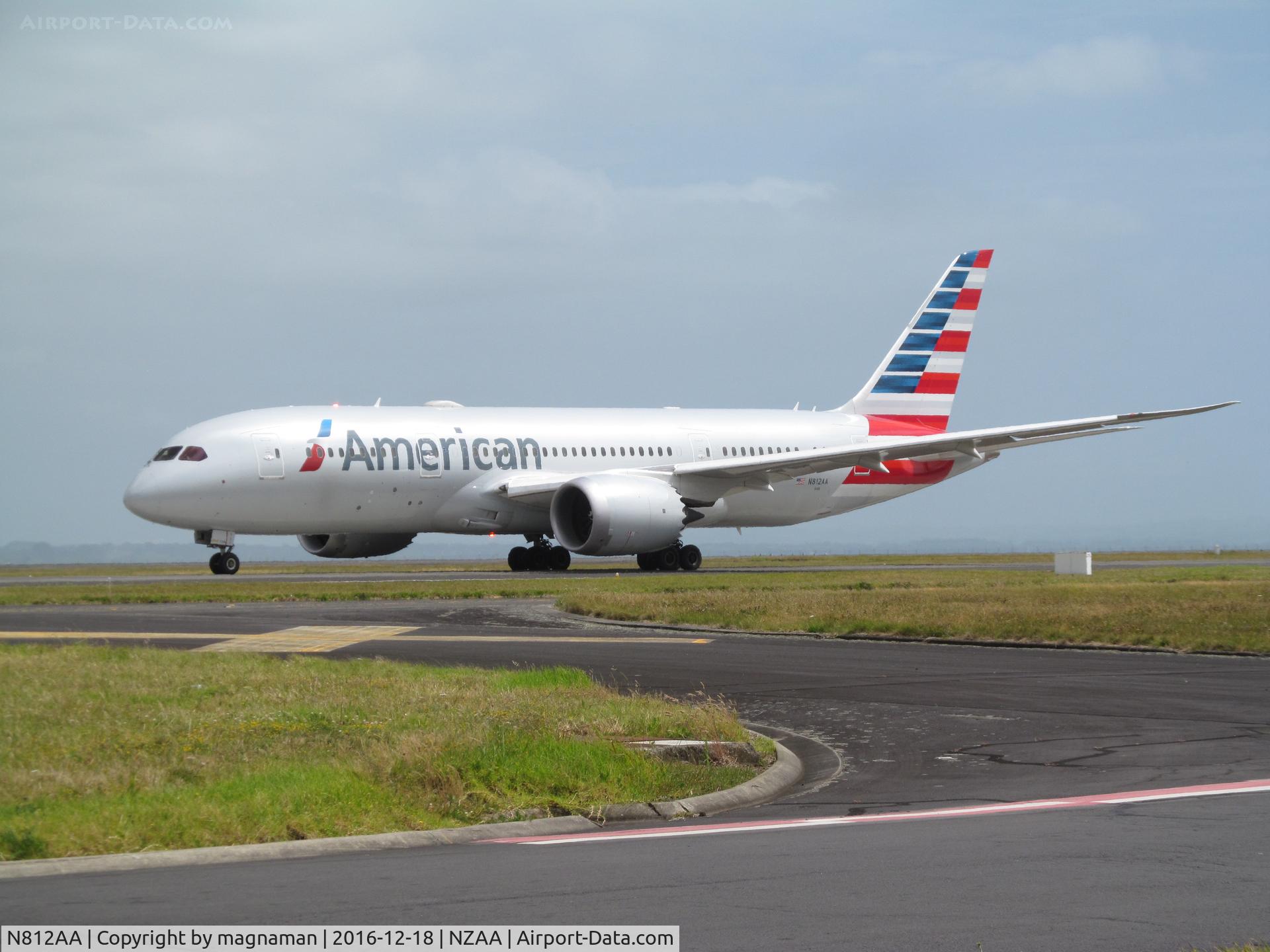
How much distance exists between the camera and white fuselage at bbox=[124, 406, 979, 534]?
3566 cm

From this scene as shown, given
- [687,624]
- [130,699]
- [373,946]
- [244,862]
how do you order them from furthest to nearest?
[687,624] < [130,699] < [244,862] < [373,946]

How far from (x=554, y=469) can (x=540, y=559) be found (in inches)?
119

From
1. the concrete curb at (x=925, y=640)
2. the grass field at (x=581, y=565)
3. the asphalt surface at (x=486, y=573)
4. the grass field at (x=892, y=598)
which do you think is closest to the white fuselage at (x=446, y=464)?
the asphalt surface at (x=486, y=573)

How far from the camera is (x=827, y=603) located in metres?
26.0

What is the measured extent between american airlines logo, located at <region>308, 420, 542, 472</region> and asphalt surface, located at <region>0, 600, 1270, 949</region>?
23762 mm

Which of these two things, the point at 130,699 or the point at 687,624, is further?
the point at 687,624

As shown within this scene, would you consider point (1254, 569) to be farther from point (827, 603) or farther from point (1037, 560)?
point (827, 603)

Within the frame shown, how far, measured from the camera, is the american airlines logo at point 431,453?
3666 centimetres

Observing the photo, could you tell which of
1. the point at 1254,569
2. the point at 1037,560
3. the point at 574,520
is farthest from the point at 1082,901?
the point at 1037,560

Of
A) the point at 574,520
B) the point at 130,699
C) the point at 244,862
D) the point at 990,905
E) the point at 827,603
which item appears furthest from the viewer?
the point at 574,520

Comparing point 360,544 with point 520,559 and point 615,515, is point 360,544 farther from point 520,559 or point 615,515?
point 615,515

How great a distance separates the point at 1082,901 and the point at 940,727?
670 centimetres

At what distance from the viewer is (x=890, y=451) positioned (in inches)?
1538

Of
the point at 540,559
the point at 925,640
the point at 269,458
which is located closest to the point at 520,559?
the point at 540,559
